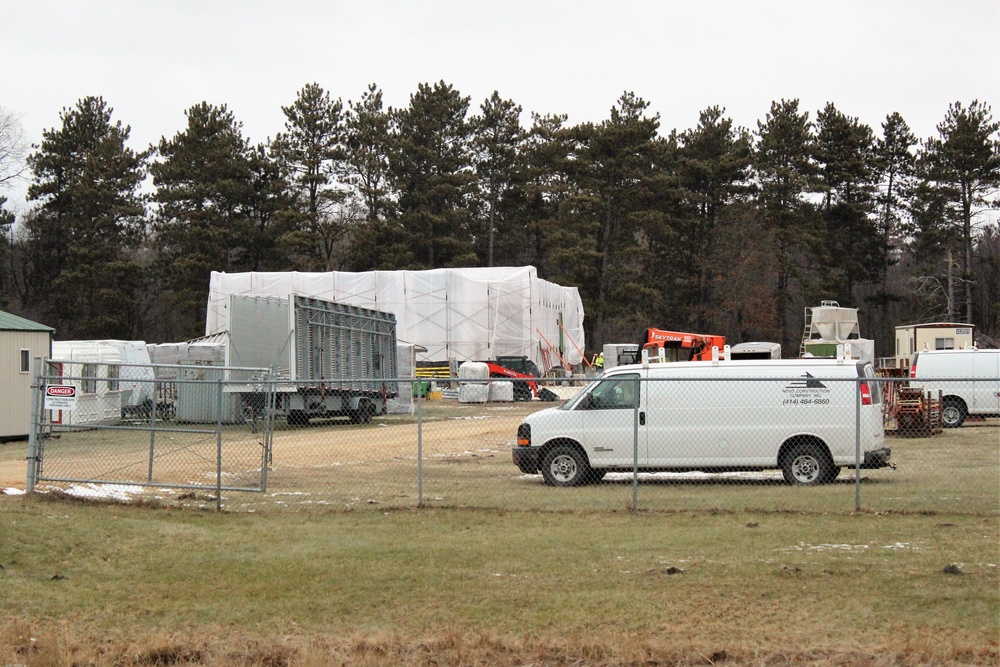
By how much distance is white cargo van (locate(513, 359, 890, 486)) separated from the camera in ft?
45.4

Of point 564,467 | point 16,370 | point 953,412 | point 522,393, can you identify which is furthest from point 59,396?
point 522,393

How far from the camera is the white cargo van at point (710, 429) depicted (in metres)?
13.8

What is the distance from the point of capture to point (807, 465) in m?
13.9

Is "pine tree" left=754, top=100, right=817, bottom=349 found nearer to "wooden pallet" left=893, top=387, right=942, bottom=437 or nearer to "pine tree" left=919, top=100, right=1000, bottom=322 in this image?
"pine tree" left=919, top=100, right=1000, bottom=322

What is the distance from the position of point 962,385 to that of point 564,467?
16.0m

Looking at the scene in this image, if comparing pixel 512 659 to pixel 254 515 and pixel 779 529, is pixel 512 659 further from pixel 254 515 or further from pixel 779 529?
pixel 254 515

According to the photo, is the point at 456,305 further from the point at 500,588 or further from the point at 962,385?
the point at 500,588

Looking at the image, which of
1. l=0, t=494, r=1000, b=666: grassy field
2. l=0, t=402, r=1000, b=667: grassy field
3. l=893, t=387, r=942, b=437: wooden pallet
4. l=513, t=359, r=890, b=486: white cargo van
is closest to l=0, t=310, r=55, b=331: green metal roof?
l=0, t=402, r=1000, b=667: grassy field

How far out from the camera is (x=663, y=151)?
6650cm

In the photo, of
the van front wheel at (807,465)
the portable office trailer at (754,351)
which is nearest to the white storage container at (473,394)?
the portable office trailer at (754,351)

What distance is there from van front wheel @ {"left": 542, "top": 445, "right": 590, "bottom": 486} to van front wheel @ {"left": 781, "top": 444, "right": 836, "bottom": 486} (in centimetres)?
285

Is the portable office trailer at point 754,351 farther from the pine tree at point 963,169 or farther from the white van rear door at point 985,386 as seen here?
the pine tree at point 963,169

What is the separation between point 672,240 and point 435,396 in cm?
2957

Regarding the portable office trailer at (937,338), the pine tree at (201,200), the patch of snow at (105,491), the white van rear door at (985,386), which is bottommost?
the patch of snow at (105,491)
